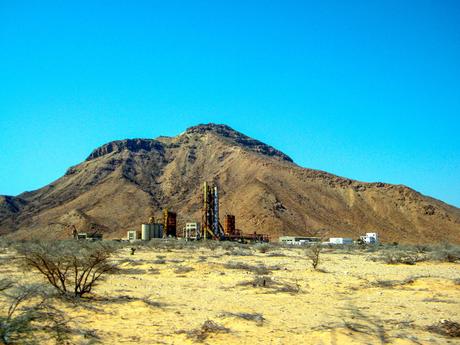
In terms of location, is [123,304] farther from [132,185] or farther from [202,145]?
[202,145]

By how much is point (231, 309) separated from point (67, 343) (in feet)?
16.8

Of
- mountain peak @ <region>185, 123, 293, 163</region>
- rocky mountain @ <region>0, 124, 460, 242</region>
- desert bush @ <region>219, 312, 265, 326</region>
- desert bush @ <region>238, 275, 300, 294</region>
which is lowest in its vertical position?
desert bush @ <region>219, 312, 265, 326</region>

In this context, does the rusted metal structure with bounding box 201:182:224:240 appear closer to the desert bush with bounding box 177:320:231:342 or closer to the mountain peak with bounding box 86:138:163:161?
the desert bush with bounding box 177:320:231:342

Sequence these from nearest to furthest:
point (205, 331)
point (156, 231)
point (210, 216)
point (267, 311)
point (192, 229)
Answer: point (205, 331) → point (267, 311) → point (210, 216) → point (156, 231) → point (192, 229)

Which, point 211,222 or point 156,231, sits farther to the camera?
point 156,231

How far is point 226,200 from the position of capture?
110875 mm

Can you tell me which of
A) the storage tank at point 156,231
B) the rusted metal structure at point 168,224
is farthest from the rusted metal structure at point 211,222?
the rusted metal structure at point 168,224

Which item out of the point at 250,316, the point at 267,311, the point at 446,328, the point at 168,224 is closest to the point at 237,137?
the point at 168,224

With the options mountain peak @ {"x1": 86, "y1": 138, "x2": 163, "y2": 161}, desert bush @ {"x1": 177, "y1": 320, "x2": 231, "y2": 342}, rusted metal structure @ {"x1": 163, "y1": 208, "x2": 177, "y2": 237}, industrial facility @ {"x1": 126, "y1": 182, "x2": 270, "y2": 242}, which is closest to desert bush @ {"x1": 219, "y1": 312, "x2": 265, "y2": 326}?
desert bush @ {"x1": 177, "y1": 320, "x2": 231, "y2": 342}

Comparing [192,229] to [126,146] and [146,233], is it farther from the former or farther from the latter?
[126,146]

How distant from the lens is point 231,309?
11.9 m

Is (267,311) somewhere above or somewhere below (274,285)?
below

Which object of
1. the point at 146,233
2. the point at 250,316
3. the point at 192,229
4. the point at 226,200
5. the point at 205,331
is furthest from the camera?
the point at 226,200

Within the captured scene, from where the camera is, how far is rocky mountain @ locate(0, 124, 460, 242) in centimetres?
10019
